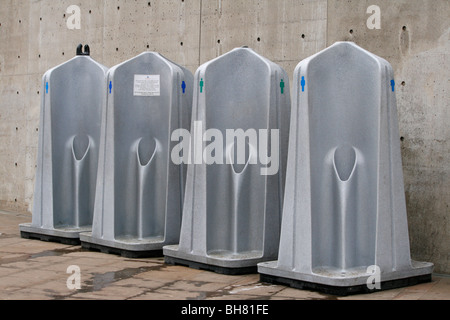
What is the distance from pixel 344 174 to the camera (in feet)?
15.7

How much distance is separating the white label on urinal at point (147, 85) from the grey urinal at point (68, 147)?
718 millimetres

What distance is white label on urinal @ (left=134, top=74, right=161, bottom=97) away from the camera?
600cm

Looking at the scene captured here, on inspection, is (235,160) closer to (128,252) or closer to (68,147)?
(128,252)

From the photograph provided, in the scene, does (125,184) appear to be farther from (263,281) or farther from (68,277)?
(263,281)

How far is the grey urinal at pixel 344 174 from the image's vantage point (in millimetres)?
4660

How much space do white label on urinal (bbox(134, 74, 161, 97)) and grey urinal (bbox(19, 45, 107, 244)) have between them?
72cm

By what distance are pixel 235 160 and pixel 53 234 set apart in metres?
2.18
